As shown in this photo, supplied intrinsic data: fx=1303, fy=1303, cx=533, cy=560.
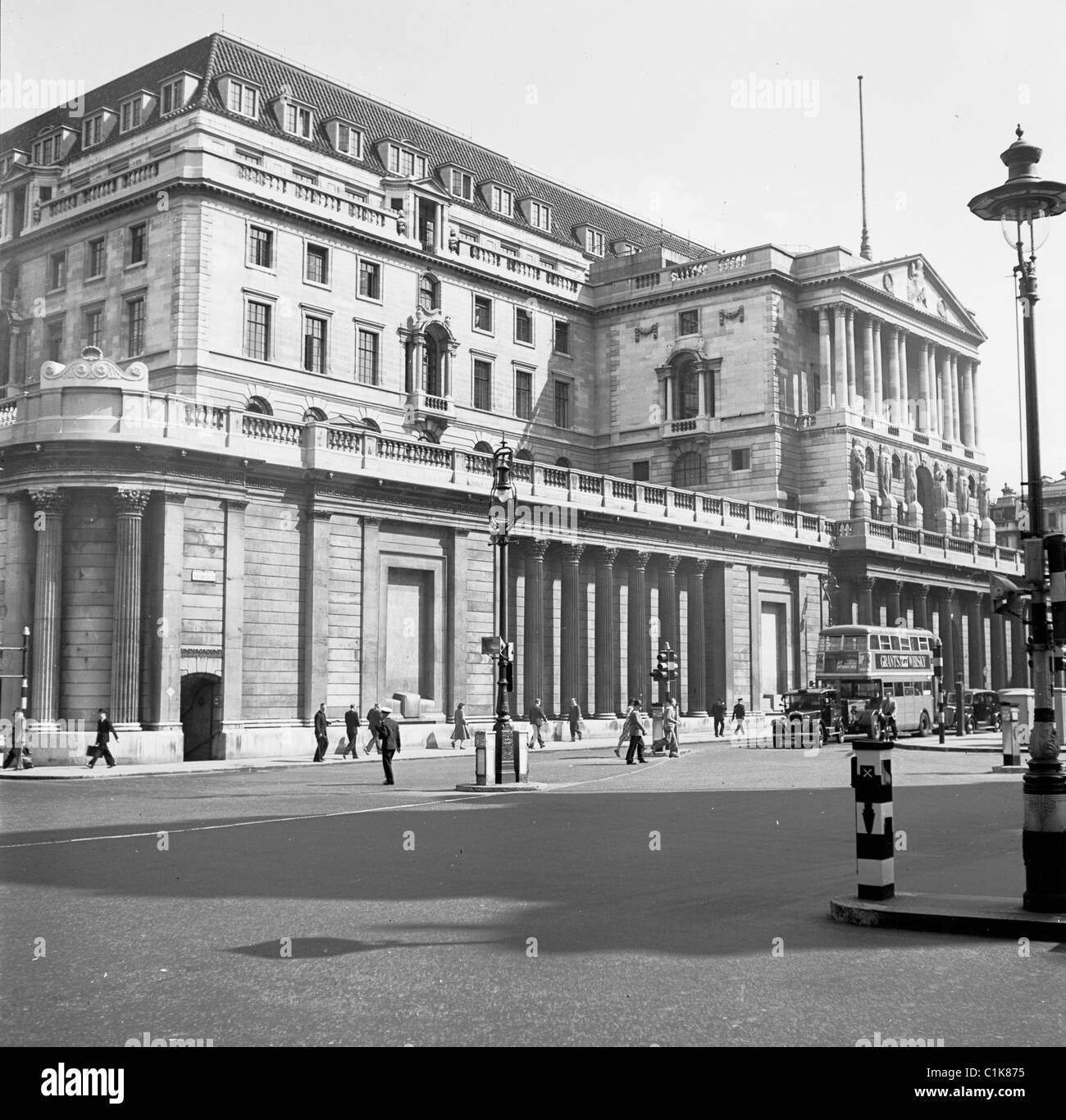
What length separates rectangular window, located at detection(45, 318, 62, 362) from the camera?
58156mm

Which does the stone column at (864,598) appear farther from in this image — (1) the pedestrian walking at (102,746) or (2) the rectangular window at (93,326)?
(1) the pedestrian walking at (102,746)

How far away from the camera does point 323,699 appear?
134 feet

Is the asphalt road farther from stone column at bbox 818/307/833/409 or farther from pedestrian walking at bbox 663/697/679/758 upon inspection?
stone column at bbox 818/307/833/409

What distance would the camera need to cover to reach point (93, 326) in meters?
56.9

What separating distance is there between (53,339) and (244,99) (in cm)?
1377

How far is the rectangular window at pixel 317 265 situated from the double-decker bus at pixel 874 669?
26.7 m

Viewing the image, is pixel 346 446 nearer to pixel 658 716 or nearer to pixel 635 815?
pixel 658 716

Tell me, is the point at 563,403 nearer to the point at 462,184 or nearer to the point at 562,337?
the point at 562,337

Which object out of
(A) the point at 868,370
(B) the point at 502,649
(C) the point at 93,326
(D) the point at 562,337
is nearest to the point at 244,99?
(C) the point at 93,326

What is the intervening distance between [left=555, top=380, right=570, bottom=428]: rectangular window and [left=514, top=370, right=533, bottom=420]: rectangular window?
9.26 feet

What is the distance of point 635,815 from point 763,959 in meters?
11.2

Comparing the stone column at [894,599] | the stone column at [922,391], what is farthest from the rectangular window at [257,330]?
the stone column at [922,391]

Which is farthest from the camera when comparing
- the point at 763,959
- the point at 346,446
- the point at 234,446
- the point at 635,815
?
the point at 346,446
